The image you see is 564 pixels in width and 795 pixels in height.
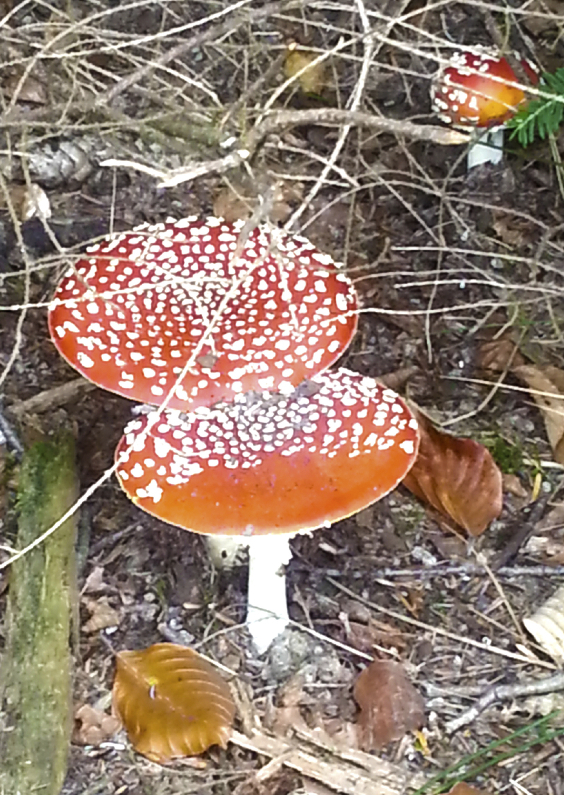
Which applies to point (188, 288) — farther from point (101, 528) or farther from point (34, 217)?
point (34, 217)

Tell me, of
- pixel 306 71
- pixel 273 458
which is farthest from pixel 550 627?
pixel 306 71

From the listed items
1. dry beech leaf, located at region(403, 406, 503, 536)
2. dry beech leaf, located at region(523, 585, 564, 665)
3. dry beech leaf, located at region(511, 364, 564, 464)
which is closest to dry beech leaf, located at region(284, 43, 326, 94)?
dry beech leaf, located at region(511, 364, 564, 464)

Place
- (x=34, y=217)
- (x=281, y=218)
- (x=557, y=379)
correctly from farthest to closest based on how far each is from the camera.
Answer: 1. (x=281, y=218)
2. (x=34, y=217)
3. (x=557, y=379)

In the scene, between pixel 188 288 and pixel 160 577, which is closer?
pixel 188 288

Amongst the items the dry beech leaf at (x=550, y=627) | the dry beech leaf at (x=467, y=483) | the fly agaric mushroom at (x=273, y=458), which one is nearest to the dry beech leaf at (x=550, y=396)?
the dry beech leaf at (x=467, y=483)

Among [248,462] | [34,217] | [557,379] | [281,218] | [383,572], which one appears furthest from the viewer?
[281,218]

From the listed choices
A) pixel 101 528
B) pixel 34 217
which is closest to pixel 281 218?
pixel 34 217

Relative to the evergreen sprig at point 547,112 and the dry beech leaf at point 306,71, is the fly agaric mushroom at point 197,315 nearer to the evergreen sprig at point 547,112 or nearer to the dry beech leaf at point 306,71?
the evergreen sprig at point 547,112
